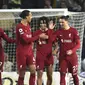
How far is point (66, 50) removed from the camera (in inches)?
389

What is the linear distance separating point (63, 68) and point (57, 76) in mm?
976

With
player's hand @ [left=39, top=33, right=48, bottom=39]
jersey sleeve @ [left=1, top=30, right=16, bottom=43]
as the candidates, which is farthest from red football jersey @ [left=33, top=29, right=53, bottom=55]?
jersey sleeve @ [left=1, top=30, right=16, bottom=43]

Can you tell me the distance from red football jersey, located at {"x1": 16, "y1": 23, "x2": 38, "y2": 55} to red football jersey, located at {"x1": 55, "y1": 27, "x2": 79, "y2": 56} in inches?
23.5

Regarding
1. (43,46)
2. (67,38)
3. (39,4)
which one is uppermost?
(39,4)

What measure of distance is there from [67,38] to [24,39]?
0.89 m

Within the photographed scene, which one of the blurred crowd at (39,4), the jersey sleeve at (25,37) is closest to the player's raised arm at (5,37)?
the jersey sleeve at (25,37)

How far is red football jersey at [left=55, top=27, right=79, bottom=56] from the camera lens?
9836mm

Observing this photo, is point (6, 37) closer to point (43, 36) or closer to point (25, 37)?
point (25, 37)

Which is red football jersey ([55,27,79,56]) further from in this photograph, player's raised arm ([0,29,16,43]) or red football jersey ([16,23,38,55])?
player's raised arm ([0,29,16,43])

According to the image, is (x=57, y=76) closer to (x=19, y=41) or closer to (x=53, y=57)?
(x=53, y=57)

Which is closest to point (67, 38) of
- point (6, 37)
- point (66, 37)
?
point (66, 37)

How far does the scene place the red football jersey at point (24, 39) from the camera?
9.57 metres

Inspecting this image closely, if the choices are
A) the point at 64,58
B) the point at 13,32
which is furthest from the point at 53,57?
the point at 13,32

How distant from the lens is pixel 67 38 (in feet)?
32.3
